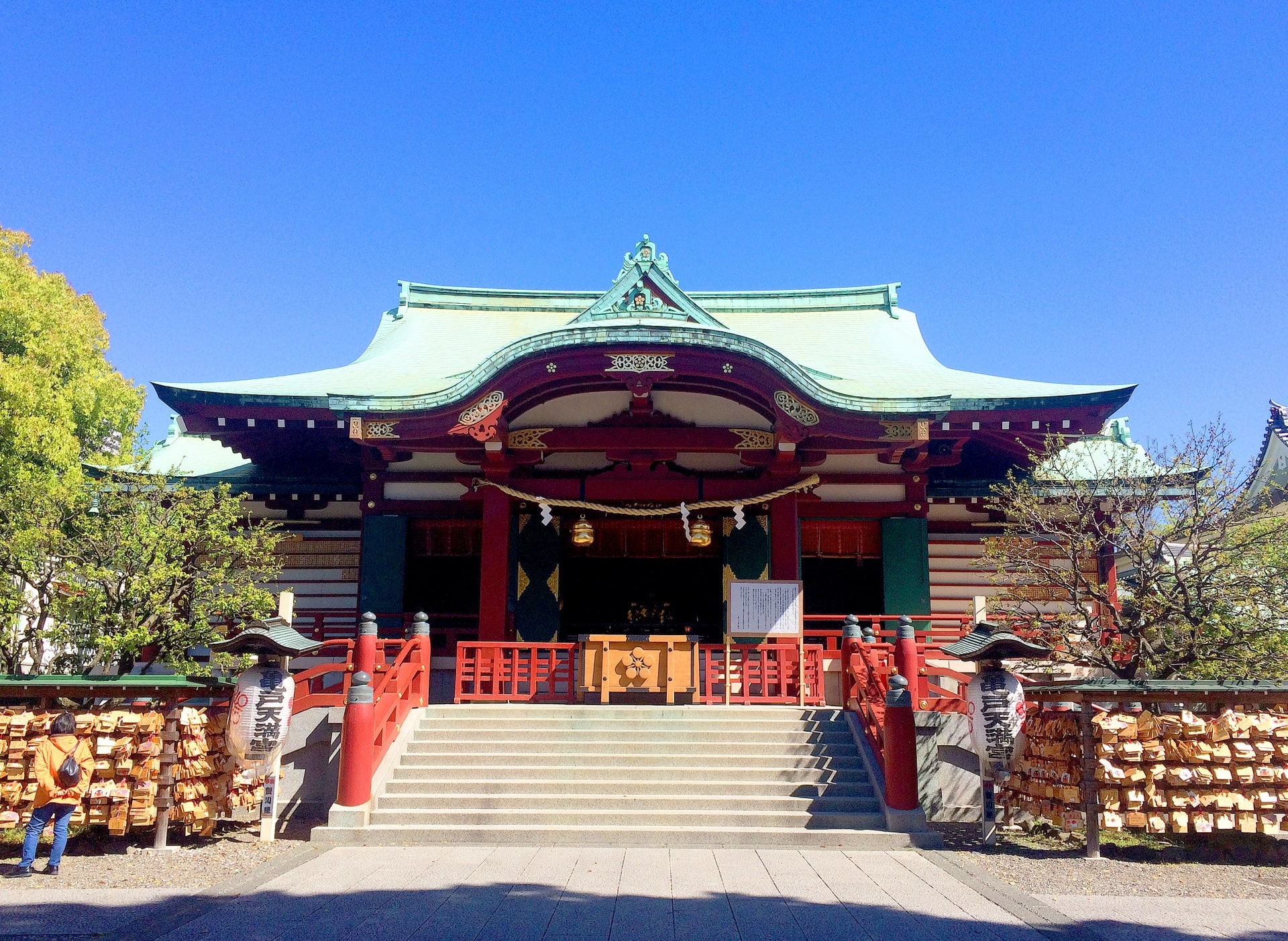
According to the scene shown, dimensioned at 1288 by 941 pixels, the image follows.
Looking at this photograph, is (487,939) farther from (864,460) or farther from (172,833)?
(864,460)

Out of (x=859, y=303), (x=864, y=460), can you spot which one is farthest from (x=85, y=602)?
(x=859, y=303)

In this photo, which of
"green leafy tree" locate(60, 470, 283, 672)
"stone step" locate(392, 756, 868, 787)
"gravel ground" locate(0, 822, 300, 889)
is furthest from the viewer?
"green leafy tree" locate(60, 470, 283, 672)

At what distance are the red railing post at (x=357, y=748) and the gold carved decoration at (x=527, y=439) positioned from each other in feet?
17.8

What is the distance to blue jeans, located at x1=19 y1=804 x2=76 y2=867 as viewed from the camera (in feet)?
23.8

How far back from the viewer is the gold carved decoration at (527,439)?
13898mm

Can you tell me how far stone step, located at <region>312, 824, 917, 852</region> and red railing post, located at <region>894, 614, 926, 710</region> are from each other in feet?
6.35

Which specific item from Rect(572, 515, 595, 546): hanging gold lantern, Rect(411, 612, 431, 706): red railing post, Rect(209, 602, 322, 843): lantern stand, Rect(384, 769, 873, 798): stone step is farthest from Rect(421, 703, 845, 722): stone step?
Rect(572, 515, 595, 546): hanging gold lantern

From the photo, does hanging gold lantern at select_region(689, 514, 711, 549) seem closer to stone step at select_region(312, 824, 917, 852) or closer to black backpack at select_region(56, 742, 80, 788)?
stone step at select_region(312, 824, 917, 852)

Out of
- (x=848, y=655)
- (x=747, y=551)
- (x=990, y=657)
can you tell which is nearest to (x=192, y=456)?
(x=747, y=551)

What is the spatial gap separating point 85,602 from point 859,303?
16558 mm

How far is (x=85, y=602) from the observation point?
1080 cm

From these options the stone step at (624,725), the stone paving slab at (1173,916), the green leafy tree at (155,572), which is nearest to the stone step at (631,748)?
the stone step at (624,725)

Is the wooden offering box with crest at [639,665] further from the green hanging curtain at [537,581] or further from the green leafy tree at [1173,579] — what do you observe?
the green leafy tree at [1173,579]

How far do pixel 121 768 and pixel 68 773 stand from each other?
73 centimetres
